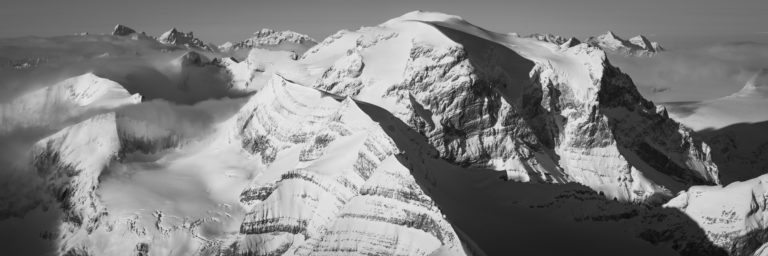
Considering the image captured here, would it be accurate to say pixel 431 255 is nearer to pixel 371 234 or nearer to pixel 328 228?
pixel 371 234

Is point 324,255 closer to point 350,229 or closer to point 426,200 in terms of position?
point 350,229

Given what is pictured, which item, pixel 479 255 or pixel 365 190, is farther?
pixel 365 190

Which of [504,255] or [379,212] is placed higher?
Result: [379,212]

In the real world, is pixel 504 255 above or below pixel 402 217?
below

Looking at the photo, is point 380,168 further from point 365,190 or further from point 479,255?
point 479,255

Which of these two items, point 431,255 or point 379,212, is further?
point 379,212

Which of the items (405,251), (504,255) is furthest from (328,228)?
(504,255)

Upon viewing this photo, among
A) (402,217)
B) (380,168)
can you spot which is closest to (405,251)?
(402,217)

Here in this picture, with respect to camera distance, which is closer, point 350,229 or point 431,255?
point 431,255
